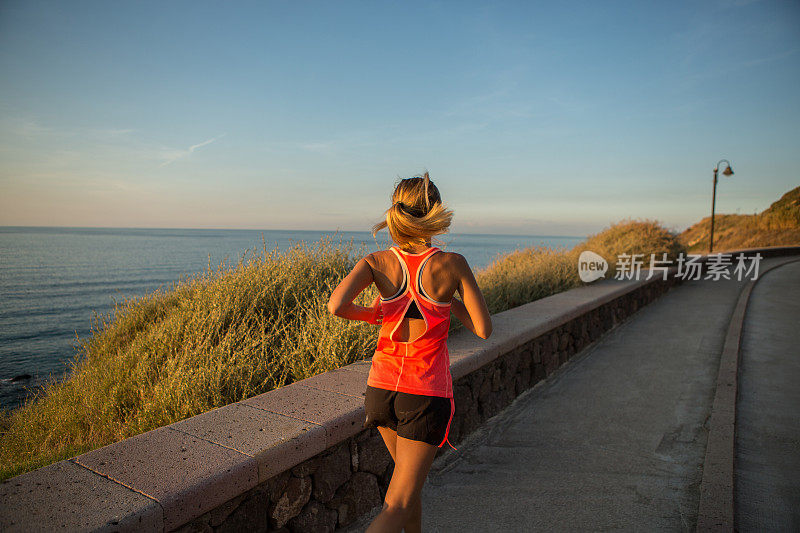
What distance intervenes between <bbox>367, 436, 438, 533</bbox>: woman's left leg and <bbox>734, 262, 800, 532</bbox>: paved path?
240 centimetres

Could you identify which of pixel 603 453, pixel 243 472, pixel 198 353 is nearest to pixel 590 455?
pixel 603 453

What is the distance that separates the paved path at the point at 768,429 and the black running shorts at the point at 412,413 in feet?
7.85

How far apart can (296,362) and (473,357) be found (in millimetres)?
1466

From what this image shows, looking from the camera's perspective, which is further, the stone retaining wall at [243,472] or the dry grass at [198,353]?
the dry grass at [198,353]

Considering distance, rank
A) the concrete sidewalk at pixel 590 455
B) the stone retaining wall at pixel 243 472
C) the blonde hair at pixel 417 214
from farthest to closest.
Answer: the concrete sidewalk at pixel 590 455, the blonde hair at pixel 417 214, the stone retaining wall at pixel 243 472

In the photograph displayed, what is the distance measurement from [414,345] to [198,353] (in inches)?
107

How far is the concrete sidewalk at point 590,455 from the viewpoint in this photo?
3.03 meters

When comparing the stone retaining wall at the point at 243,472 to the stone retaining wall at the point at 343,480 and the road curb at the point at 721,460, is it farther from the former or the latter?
the road curb at the point at 721,460

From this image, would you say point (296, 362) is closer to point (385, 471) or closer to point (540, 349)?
point (385, 471)

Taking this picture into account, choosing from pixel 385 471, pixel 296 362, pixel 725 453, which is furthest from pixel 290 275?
pixel 725 453

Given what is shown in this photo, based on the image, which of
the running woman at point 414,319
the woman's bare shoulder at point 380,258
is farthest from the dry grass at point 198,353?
the woman's bare shoulder at point 380,258

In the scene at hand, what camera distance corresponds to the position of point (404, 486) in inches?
74.2

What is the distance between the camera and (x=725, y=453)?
3762 millimetres

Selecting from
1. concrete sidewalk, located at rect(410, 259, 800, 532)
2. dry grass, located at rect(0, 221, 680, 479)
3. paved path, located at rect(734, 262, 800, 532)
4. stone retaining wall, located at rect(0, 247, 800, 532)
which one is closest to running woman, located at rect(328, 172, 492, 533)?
stone retaining wall, located at rect(0, 247, 800, 532)
